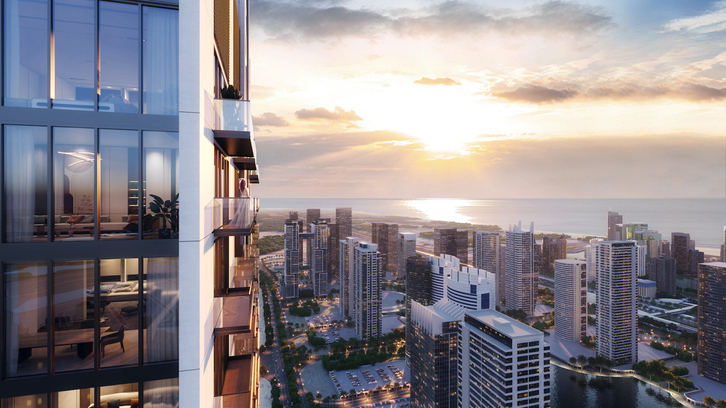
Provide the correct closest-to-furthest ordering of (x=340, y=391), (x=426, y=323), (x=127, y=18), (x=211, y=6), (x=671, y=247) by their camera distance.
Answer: (x=127, y=18) → (x=211, y=6) → (x=426, y=323) → (x=340, y=391) → (x=671, y=247)

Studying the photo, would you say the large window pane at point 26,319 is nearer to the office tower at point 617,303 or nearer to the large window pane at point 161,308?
the large window pane at point 161,308

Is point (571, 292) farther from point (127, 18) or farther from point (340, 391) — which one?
point (127, 18)

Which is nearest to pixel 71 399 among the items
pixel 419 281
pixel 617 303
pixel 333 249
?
pixel 419 281

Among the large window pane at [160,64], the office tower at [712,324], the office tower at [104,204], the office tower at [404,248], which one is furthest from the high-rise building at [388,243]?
the large window pane at [160,64]

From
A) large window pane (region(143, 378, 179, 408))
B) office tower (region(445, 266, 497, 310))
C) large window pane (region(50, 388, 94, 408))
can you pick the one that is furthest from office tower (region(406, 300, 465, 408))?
large window pane (region(50, 388, 94, 408))

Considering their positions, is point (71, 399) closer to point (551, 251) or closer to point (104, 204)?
point (104, 204)

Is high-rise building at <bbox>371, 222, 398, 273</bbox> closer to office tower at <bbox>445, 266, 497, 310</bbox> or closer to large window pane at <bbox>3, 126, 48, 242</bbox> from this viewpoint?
office tower at <bbox>445, 266, 497, 310</bbox>

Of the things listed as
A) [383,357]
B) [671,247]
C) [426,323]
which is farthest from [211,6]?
[671,247]
